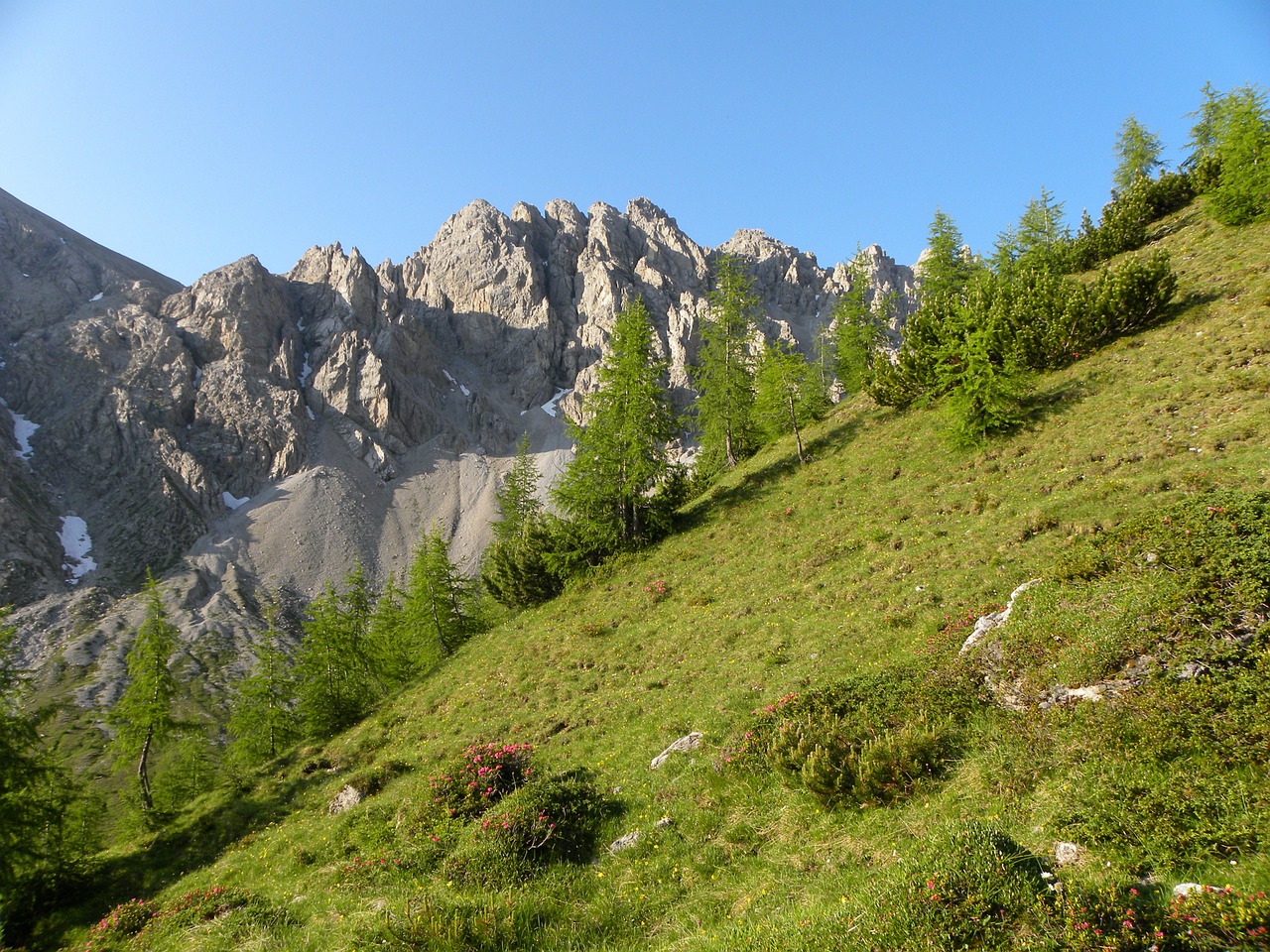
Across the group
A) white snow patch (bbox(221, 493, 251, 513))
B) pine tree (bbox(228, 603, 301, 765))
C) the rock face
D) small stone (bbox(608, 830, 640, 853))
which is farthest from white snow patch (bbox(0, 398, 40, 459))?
small stone (bbox(608, 830, 640, 853))

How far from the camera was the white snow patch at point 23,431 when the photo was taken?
110188 mm

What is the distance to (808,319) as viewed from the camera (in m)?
192

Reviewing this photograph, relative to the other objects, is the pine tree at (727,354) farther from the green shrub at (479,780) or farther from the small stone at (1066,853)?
the small stone at (1066,853)

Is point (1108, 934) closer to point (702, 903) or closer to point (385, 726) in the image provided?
point (702, 903)

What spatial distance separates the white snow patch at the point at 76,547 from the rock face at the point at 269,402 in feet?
1.63

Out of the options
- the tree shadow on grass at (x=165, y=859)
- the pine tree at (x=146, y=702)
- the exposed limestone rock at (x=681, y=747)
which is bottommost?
the tree shadow on grass at (x=165, y=859)

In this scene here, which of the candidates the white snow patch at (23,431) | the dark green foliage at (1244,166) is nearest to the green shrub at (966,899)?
the dark green foliage at (1244,166)

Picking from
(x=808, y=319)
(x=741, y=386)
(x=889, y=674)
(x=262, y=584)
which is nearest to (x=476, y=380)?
(x=262, y=584)

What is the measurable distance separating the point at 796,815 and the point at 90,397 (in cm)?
16610

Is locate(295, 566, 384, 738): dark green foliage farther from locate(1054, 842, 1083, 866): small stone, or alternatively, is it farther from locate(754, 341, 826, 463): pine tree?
locate(1054, 842, 1083, 866): small stone

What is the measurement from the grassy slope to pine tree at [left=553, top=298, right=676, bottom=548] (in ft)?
8.95

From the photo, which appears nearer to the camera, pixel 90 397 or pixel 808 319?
pixel 90 397

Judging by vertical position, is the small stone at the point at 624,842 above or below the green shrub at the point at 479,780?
below

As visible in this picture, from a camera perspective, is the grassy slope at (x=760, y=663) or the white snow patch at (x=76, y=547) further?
the white snow patch at (x=76, y=547)
